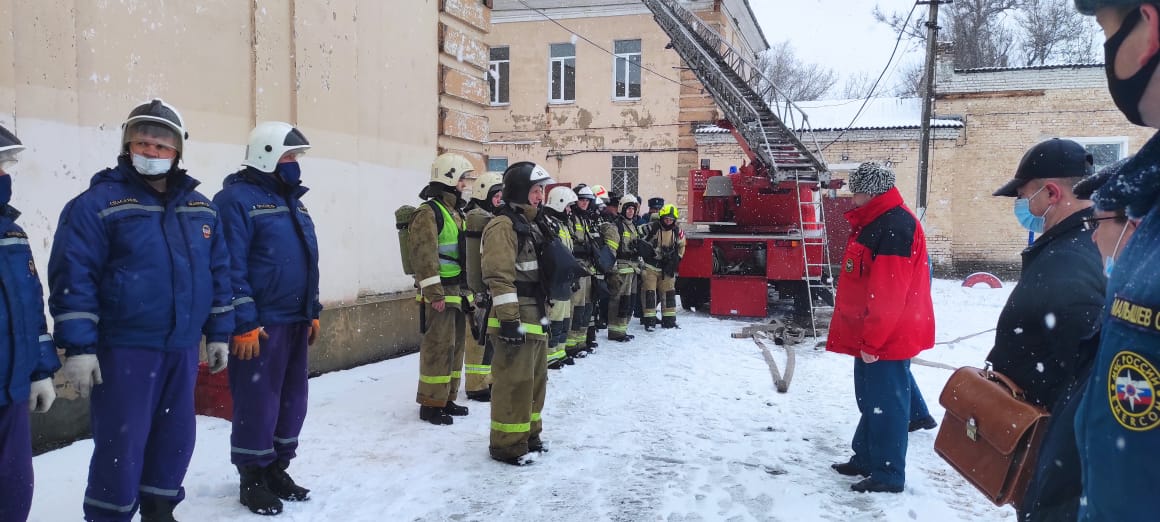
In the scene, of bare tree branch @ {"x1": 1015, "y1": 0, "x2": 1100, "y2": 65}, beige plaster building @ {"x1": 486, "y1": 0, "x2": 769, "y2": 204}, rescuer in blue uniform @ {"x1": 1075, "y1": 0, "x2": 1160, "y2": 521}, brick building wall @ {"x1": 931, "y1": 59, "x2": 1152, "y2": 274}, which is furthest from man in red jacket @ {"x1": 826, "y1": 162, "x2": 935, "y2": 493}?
bare tree branch @ {"x1": 1015, "y1": 0, "x2": 1100, "y2": 65}

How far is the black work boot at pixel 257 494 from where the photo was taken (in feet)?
11.8

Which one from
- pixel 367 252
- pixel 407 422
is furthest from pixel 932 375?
pixel 367 252

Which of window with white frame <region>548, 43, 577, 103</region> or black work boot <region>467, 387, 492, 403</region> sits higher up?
window with white frame <region>548, 43, 577, 103</region>

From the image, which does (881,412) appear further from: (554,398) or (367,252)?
(367,252)

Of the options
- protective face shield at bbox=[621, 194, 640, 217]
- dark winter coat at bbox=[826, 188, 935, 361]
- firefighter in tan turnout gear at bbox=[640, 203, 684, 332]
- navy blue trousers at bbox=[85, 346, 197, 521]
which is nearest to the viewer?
navy blue trousers at bbox=[85, 346, 197, 521]

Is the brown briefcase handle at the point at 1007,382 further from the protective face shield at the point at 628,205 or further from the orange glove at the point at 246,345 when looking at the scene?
the protective face shield at the point at 628,205

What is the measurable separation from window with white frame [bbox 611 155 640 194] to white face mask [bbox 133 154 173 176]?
1725 cm

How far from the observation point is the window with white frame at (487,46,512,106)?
68.8 feet

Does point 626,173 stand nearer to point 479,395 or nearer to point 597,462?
point 479,395

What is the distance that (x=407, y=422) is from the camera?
214 inches

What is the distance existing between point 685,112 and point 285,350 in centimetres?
1707

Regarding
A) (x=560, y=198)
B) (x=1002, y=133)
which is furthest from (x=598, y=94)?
(x=560, y=198)

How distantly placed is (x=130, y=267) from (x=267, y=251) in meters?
0.80

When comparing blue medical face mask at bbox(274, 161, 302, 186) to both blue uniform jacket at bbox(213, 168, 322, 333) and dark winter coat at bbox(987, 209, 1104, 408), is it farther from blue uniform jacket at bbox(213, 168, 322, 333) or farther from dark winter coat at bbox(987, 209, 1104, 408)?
dark winter coat at bbox(987, 209, 1104, 408)
